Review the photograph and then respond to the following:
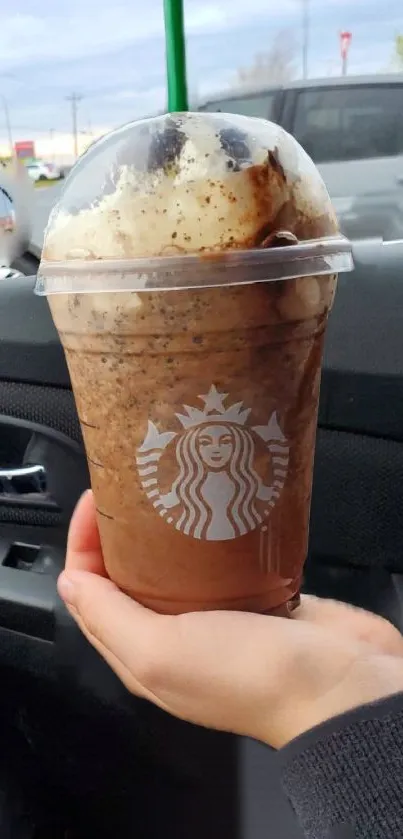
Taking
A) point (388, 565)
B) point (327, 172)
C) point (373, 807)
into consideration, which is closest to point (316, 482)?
point (388, 565)

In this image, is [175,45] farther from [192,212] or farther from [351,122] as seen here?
[351,122]

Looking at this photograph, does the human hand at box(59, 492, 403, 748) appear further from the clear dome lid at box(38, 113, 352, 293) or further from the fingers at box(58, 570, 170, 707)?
the clear dome lid at box(38, 113, 352, 293)

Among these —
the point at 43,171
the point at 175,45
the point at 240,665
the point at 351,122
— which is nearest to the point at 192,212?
the point at 175,45

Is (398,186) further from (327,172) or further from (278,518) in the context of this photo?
(278,518)

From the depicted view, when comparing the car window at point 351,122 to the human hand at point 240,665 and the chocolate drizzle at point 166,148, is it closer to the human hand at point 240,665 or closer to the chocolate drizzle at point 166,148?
the chocolate drizzle at point 166,148

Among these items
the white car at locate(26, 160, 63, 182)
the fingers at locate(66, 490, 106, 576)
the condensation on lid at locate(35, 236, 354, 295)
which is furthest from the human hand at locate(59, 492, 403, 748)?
the white car at locate(26, 160, 63, 182)

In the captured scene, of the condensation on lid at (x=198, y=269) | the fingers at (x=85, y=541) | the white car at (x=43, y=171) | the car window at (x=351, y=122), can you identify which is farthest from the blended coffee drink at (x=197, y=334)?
the car window at (x=351, y=122)
